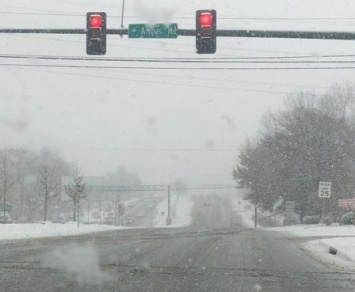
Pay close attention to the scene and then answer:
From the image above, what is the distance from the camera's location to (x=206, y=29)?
44.4ft

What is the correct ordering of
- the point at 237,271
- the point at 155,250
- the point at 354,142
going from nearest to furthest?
the point at 237,271
the point at 155,250
the point at 354,142

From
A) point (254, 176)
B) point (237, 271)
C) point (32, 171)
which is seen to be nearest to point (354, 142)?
point (254, 176)

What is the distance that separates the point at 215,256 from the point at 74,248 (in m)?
4.41

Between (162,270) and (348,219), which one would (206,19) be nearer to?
(162,270)

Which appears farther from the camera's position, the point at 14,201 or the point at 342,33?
the point at 14,201

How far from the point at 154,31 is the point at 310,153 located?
4049 centimetres

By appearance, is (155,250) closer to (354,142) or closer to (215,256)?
(215,256)

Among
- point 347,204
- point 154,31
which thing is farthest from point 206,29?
point 347,204

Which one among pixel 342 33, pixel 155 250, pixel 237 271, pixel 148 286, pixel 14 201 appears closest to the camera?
pixel 148 286

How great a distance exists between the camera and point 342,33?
45.1 feet

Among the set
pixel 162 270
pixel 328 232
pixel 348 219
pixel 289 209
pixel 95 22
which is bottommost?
pixel 289 209

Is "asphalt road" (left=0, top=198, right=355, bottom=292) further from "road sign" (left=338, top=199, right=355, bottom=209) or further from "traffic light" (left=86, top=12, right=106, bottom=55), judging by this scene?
"road sign" (left=338, top=199, right=355, bottom=209)

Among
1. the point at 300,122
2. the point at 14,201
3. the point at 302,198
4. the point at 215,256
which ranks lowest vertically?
the point at 14,201

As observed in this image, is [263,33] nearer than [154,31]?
Yes
